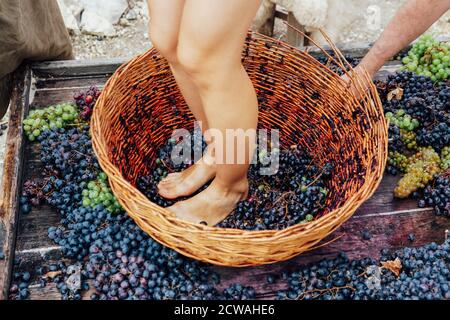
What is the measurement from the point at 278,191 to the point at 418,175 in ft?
1.79

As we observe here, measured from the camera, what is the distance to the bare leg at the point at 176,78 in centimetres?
149

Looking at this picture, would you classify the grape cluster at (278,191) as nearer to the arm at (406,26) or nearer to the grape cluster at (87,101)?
the grape cluster at (87,101)

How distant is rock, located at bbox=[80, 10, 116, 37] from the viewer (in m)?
3.52

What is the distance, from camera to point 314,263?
1725 mm

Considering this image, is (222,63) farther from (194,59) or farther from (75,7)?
(75,7)

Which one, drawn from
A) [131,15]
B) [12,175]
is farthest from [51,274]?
[131,15]

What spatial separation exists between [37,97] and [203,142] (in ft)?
2.62

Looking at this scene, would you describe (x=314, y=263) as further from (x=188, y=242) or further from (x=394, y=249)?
(x=188, y=242)

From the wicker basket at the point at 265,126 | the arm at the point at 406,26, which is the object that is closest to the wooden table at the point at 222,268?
the wicker basket at the point at 265,126

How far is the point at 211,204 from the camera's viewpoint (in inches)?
71.1

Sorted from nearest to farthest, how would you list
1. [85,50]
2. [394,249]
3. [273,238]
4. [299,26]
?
[273,238], [394,249], [299,26], [85,50]

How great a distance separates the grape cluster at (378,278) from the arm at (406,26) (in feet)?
2.53

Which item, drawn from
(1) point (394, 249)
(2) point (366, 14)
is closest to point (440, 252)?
(1) point (394, 249)

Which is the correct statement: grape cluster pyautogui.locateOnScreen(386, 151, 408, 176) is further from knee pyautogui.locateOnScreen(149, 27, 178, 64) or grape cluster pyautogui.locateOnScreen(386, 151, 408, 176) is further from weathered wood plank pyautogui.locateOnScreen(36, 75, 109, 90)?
weathered wood plank pyautogui.locateOnScreen(36, 75, 109, 90)
